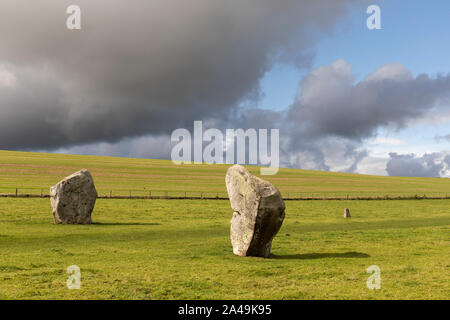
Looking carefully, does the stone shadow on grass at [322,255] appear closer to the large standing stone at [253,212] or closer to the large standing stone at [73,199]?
the large standing stone at [253,212]

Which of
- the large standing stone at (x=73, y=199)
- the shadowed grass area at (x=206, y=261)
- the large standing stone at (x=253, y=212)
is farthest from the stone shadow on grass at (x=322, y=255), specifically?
the large standing stone at (x=73, y=199)

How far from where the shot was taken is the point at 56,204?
108 feet

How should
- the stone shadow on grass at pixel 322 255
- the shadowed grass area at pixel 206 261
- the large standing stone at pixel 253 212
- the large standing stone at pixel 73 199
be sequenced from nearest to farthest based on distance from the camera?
the shadowed grass area at pixel 206 261 → the large standing stone at pixel 253 212 → the stone shadow on grass at pixel 322 255 → the large standing stone at pixel 73 199

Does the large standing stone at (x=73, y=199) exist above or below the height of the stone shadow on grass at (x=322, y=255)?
above

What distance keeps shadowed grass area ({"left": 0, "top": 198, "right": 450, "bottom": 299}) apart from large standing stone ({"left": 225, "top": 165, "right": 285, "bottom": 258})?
83 centimetres

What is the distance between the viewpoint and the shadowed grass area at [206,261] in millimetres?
14961

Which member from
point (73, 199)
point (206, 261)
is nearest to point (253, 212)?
point (206, 261)

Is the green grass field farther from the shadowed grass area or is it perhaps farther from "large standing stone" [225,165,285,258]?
"large standing stone" [225,165,285,258]

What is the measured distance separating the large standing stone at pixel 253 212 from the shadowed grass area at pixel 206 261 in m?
0.83

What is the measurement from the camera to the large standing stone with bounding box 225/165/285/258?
19.5 metres

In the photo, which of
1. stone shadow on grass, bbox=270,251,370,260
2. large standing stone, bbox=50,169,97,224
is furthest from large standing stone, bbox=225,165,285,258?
large standing stone, bbox=50,169,97,224

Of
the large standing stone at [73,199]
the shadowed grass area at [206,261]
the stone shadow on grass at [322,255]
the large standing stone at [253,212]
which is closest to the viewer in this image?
the shadowed grass area at [206,261]

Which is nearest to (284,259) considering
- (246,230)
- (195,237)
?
(246,230)

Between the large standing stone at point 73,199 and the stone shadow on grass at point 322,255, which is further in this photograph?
the large standing stone at point 73,199
